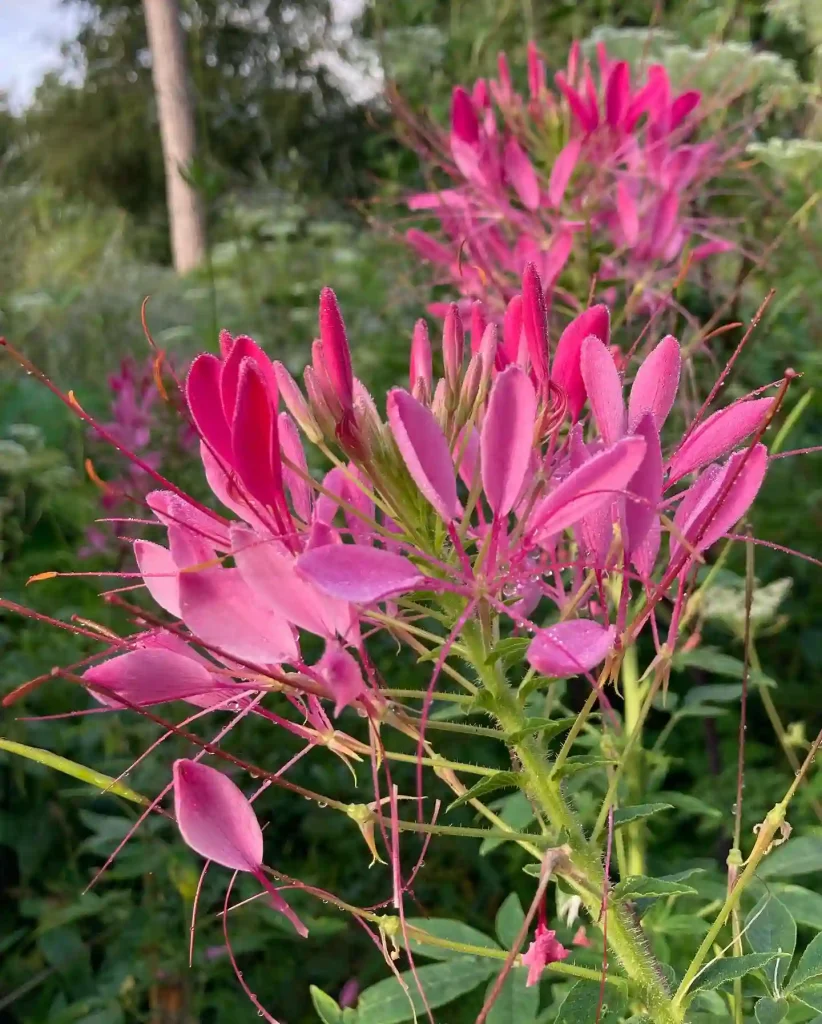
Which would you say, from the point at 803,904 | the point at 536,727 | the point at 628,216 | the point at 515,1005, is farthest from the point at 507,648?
the point at 628,216

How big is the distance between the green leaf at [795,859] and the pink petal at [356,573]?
1.89ft

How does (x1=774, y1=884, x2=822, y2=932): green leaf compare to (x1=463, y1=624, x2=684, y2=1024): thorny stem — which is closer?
(x1=463, y1=624, x2=684, y2=1024): thorny stem

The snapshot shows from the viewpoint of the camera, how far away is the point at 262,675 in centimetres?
50

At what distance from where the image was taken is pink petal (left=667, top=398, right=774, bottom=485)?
50 cm

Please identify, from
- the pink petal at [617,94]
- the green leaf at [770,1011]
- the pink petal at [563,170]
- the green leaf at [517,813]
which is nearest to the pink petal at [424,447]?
the green leaf at [770,1011]

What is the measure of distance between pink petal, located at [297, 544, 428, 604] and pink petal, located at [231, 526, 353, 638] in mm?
12

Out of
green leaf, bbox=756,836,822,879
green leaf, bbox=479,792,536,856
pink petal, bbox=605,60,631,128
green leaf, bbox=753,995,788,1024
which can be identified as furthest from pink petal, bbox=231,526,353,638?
pink petal, bbox=605,60,631,128

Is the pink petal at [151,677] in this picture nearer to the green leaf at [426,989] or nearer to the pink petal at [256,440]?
the pink petal at [256,440]

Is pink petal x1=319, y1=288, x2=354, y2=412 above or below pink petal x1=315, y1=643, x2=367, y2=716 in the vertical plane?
above

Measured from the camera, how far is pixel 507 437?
18.3 inches

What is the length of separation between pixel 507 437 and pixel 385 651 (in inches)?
54.4

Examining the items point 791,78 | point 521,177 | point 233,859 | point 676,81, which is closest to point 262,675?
point 233,859

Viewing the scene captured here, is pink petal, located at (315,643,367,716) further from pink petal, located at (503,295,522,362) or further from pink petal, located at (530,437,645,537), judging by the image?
pink petal, located at (503,295,522,362)

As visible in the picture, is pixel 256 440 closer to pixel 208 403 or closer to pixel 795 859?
pixel 208 403
